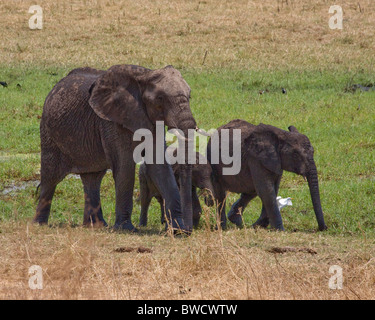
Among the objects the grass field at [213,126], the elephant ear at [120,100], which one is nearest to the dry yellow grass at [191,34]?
the grass field at [213,126]

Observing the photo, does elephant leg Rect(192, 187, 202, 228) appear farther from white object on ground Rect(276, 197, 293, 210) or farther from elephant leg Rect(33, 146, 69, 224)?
elephant leg Rect(33, 146, 69, 224)

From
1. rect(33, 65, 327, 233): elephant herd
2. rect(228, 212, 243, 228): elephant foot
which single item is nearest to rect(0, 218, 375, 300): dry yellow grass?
rect(33, 65, 327, 233): elephant herd

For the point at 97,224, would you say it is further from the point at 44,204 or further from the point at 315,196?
the point at 315,196

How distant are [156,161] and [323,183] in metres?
3.75

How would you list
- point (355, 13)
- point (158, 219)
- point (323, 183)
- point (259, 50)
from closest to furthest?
point (158, 219)
point (323, 183)
point (259, 50)
point (355, 13)

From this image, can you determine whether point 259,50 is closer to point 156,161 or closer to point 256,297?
point 156,161

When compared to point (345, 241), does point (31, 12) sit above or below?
above

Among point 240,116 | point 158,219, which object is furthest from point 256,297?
point 240,116

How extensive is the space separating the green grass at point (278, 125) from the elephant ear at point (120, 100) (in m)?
1.42

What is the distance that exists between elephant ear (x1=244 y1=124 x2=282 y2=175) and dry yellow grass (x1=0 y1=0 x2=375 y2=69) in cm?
968

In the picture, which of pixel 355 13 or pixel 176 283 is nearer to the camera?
pixel 176 283

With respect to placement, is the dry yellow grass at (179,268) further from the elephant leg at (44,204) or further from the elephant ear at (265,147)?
the elephant ear at (265,147)

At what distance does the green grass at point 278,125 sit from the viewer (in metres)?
11.0

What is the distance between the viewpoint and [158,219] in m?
11.1
